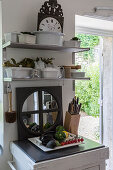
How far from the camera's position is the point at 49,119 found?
6.21 feet

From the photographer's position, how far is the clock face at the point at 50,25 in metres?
1.76

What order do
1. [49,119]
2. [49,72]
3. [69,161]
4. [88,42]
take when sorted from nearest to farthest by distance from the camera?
[69,161] → [49,72] → [49,119] → [88,42]

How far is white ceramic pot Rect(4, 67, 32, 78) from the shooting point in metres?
1.56

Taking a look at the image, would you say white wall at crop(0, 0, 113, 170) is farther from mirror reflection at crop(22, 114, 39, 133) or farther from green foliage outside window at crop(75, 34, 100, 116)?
green foliage outside window at crop(75, 34, 100, 116)

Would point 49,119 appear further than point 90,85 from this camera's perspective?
No

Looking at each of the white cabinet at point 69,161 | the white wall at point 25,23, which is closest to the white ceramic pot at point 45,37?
the white wall at point 25,23

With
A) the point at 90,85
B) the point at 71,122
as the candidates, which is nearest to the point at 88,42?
the point at 90,85

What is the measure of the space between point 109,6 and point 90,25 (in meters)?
0.30

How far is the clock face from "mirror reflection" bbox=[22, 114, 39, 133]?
77 centimetres

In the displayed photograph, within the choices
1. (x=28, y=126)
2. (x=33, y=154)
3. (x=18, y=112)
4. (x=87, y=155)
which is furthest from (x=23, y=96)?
(x=87, y=155)

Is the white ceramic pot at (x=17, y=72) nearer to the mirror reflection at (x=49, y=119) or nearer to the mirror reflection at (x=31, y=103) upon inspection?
the mirror reflection at (x=31, y=103)

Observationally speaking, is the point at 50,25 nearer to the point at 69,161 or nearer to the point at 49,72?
the point at 49,72

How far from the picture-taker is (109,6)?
7.49 ft

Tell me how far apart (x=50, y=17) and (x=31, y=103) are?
78cm
